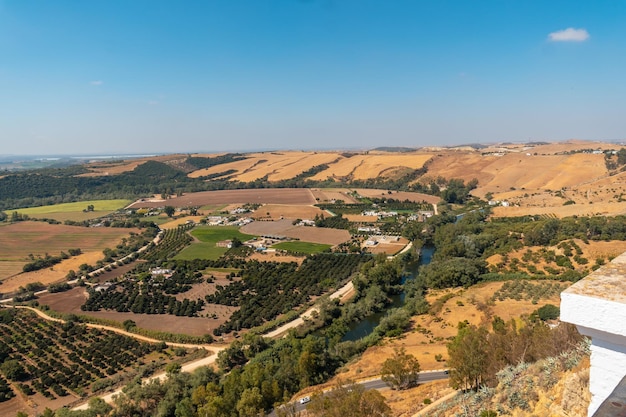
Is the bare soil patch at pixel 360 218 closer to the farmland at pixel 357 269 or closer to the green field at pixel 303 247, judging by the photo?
the farmland at pixel 357 269

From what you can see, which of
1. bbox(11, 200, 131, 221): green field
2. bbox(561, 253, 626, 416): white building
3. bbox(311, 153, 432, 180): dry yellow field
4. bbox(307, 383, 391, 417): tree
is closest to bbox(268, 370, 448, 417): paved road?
bbox(307, 383, 391, 417): tree

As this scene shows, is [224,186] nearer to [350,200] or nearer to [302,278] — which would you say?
[350,200]

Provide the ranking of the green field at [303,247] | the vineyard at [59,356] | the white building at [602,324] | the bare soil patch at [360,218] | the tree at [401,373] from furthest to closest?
the bare soil patch at [360,218], the green field at [303,247], the vineyard at [59,356], the tree at [401,373], the white building at [602,324]

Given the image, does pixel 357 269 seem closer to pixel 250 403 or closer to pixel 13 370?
pixel 250 403

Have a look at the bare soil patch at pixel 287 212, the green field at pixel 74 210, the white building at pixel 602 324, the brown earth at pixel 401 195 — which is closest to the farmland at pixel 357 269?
the bare soil patch at pixel 287 212

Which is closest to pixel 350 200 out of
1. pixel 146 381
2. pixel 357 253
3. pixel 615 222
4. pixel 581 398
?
pixel 357 253
